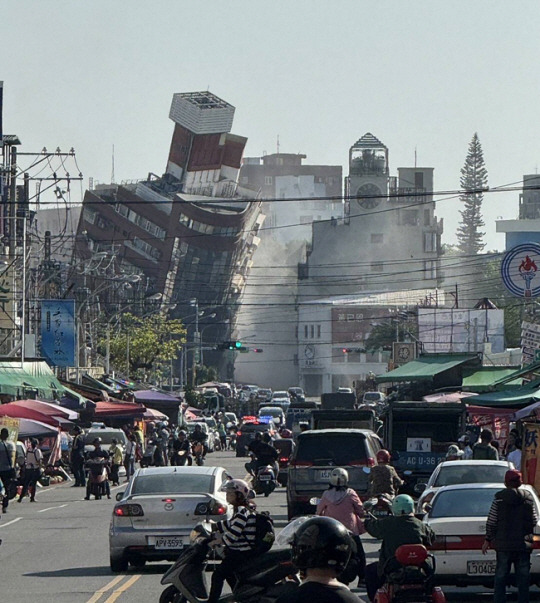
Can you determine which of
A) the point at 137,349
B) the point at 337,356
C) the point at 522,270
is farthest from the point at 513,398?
the point at 337,356

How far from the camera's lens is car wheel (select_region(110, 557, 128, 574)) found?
64.7 ft

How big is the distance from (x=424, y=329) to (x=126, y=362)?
21.9m

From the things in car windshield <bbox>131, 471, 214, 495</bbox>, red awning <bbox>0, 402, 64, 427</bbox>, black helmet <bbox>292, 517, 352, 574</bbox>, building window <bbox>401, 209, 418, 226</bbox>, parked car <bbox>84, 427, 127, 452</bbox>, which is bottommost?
parked car <bbox>84, 427, 127, 452</bbox>

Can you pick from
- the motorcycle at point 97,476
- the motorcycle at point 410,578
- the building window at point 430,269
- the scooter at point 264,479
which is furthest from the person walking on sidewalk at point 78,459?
the building window at point 430,269

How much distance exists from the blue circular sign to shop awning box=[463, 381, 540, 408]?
1191cm

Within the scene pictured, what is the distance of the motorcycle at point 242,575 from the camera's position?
11.3 m

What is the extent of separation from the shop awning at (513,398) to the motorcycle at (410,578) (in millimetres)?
21312

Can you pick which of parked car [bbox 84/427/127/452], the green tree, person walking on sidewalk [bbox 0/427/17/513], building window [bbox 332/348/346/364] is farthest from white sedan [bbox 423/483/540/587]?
building window [bbox 332/348/346/364]

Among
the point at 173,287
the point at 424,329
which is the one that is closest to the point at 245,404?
the point at 424,329

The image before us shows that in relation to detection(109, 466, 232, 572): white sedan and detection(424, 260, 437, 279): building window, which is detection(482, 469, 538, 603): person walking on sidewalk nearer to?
detection(109, 466, 232, 572): white sedan

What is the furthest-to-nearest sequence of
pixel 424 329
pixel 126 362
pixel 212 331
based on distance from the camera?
pixel 212 331
pixel 126 362
pixel 424 329

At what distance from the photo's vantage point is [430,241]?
183125 mm

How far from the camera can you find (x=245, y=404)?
11506 cm

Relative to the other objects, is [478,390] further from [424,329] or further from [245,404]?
[245,404]
